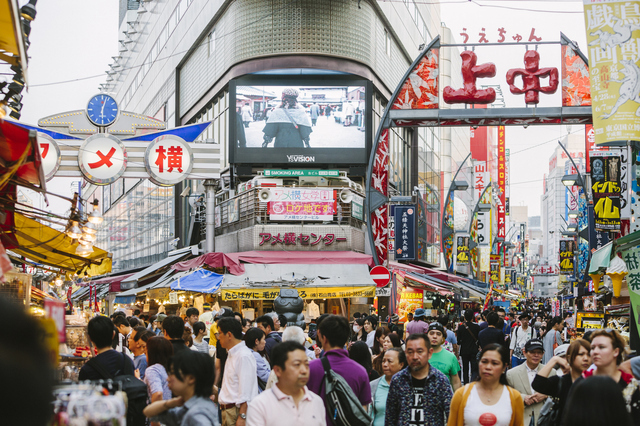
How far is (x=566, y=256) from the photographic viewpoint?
41.3m

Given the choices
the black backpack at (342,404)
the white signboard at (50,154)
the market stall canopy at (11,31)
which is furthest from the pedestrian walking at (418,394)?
the white signboard at (50,154)

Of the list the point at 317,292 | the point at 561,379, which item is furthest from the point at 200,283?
the point at 561,379

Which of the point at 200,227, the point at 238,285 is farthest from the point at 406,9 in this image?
the point at 238,285

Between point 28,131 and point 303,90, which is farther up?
point 303,90

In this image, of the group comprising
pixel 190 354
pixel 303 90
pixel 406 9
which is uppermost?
pixel 406 9

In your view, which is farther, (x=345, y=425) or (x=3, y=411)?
(x=345, y=425)

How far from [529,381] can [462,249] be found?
37759 millimetres

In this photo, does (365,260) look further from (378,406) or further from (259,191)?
(378,406)

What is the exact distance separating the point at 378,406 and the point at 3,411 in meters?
4.99

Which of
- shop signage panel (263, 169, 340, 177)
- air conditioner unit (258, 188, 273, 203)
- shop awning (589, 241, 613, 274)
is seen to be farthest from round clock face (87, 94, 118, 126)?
shop signage panel (263, 169, 340, 177)

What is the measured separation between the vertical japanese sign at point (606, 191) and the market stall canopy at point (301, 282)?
6889mm

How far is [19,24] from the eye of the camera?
19.8 feet

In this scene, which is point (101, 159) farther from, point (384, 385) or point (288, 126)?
point (288, 126)

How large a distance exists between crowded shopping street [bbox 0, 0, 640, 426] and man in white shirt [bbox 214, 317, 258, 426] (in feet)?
0.07
